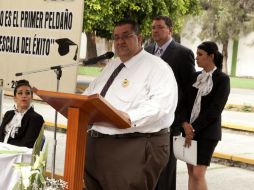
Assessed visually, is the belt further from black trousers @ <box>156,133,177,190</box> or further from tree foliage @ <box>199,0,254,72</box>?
tree foliage @ <box>199,0,254,72</box>

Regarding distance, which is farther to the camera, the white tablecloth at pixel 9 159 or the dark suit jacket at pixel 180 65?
the dark suit jacket at pixel 180 65

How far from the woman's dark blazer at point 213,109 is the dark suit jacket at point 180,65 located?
24 cm

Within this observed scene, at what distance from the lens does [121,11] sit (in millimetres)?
18094

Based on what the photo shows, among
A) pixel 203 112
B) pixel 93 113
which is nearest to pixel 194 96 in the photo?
pixel 203 112

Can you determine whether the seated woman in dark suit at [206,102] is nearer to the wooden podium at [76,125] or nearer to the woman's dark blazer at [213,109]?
the woman's dark blazer at [213,109]

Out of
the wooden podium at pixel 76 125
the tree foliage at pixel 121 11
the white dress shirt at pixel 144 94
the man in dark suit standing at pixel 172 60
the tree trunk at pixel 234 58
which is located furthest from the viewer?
the tree trunk at pixel 234 58

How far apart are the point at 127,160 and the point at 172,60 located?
158 centimetres

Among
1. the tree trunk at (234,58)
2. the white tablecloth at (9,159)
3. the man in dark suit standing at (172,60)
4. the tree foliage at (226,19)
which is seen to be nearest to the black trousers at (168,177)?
the man in dark suit standing at (172,60)

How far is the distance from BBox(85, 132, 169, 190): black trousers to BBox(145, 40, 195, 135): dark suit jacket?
134 centimetres

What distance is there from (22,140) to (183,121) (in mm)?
1525

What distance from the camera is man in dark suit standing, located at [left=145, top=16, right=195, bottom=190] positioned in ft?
16.6

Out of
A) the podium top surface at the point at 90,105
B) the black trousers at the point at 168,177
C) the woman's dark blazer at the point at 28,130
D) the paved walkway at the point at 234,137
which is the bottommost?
the paved walkway at the point at 234,137

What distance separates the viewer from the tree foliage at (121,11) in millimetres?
16906

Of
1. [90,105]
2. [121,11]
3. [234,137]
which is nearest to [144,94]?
[90,105]
